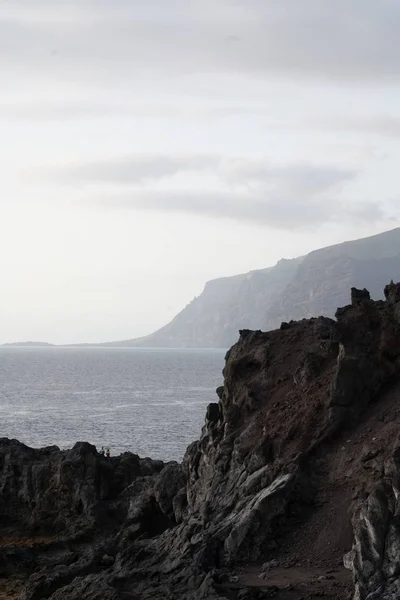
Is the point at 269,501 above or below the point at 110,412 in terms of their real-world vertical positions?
above

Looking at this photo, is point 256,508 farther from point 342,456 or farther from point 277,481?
point 342,456

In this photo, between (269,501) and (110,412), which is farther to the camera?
(110,412)

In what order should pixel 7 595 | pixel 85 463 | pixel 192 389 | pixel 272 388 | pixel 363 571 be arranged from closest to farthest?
pixel 363 571 → pixel 7 595 → pixel 272 388 → pixel 85 463 → pixel 192 389

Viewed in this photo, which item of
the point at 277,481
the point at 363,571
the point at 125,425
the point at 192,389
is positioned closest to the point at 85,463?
the point at 277,481

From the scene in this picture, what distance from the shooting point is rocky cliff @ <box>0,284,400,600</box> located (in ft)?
79.5

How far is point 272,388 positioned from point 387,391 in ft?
16.9

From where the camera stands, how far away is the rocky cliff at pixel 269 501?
2423cm

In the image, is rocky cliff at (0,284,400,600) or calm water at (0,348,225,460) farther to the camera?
calm water at (0,348,225,460)

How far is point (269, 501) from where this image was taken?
1078 inches

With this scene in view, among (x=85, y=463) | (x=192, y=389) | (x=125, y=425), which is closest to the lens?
(x=85, y=463)

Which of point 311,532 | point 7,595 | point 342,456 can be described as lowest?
point 7,595

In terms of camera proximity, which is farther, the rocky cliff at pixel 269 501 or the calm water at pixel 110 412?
the calm water at pixel 110 412

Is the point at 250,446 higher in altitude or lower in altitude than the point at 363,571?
higher

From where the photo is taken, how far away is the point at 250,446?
3158cm
